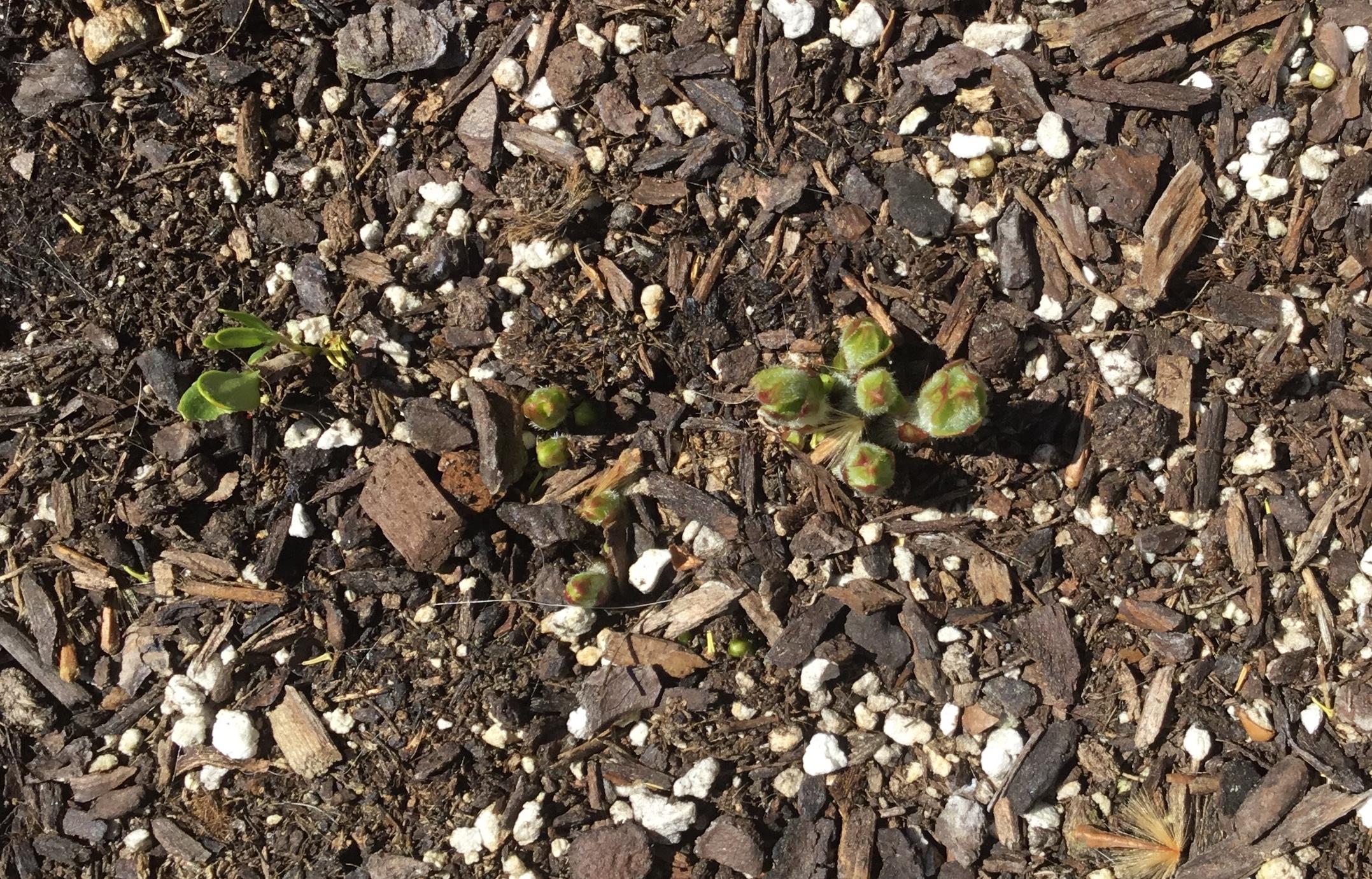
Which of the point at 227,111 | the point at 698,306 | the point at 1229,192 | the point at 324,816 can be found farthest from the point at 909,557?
the point at 227,111

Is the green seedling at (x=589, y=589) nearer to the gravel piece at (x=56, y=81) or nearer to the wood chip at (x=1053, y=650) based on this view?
the wood chip at (x=1053, y=650)

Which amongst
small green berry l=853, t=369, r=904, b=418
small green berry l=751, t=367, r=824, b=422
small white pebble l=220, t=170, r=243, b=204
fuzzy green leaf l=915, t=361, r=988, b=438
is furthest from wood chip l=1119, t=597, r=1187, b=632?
small white pebble l=220, t=170, r=243, b=204

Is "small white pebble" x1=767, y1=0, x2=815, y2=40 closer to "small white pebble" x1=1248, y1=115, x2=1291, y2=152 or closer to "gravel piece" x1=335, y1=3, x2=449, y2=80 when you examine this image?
"gravel piece" x1=335, y1=3, x2=449, y2=80

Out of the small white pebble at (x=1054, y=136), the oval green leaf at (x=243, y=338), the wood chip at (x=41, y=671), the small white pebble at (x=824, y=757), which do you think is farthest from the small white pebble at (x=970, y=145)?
the wood chip at (x=41, y=671)

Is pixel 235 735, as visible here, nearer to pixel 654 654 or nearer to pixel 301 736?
pixel 301 736

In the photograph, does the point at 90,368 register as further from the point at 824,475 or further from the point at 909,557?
the point at 909,557
